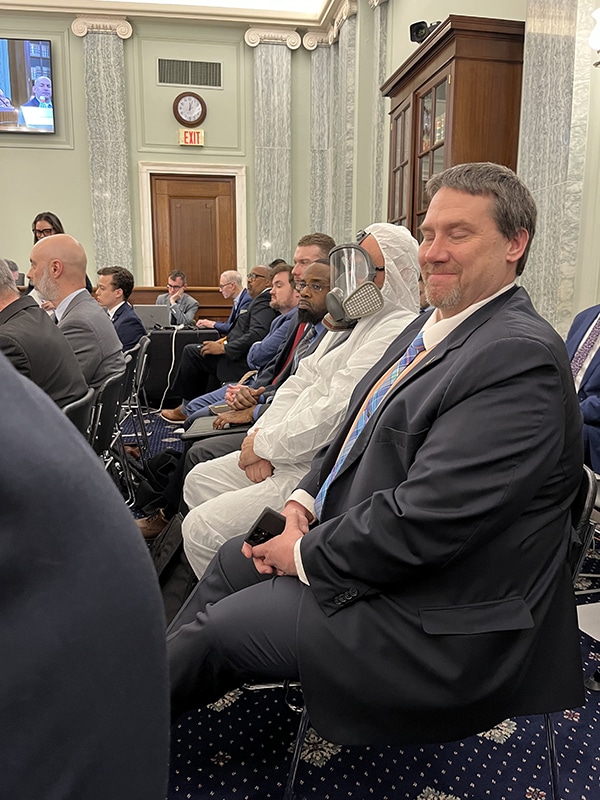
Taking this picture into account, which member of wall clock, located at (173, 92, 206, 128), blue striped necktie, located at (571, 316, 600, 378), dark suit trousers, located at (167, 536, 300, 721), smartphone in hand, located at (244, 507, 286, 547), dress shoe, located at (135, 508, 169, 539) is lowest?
→ dress shoe, located at (135, 508, 169, 539)

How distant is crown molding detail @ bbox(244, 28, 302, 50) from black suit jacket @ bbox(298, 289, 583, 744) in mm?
8641

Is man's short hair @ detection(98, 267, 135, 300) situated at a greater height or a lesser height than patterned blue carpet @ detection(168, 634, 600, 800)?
greater

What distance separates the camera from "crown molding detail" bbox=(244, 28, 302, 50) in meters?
8.41

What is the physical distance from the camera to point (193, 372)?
560 centimetres

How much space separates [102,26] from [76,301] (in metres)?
6.80

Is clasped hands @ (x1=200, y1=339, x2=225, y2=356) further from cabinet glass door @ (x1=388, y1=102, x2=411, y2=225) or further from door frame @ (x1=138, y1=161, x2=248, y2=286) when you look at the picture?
door frame @ (x1=138, y1=161, x2=248, y2=286)

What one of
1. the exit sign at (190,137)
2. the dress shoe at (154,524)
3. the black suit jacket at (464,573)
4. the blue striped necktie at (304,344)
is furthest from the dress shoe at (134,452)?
the exit sign at (190,137)

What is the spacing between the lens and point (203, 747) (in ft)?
5.33

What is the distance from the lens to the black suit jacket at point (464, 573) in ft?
3.72

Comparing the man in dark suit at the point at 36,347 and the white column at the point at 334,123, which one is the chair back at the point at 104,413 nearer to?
the man in dark suit at the point at 36,347

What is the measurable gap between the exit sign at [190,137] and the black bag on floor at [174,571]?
7738mm

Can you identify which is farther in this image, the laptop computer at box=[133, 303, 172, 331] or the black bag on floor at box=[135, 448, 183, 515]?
the laptop computer at box=[133, 303, 172, 331]

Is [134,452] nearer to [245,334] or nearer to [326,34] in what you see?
[245,334]

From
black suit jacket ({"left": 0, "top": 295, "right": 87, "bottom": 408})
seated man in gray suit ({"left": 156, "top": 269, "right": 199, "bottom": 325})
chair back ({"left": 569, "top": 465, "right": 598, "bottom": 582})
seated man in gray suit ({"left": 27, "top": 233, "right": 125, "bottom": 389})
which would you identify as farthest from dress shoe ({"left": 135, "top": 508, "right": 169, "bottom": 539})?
seated man in gray suit ({"left": 156, "top": 269, "right": 199, "bottom": 325})
